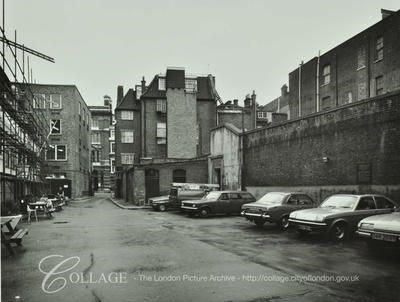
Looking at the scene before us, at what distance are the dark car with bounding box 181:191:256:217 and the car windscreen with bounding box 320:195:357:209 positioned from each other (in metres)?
7.53

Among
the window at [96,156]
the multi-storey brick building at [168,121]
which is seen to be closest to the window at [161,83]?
the multi-storey brick building at [168,121]

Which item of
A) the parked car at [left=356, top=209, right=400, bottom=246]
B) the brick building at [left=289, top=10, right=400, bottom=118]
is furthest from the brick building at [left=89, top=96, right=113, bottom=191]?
the parked car at [left=356, top=209, right=400, bottom=246]

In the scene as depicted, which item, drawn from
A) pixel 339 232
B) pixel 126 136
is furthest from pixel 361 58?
pixel 126 136

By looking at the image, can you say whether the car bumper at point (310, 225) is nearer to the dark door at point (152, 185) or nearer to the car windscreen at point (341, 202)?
the car windscreen at point (341, 202)

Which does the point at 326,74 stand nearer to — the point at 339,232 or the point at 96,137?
the point at 339,232

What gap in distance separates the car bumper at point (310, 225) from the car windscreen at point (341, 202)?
1.30m

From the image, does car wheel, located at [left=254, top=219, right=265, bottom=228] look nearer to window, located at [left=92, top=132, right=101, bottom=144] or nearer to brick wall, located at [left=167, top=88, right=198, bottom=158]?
brick wall, located at [left=167, top=88, right=198, bottom=158]

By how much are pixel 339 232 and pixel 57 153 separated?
38.8 meters

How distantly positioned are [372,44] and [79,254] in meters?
28.4

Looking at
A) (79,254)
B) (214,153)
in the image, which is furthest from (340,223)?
(214,153)

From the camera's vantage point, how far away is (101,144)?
73.9 metres

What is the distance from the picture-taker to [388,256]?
9344 mm

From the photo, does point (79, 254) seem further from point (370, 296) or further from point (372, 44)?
point (372, 44)

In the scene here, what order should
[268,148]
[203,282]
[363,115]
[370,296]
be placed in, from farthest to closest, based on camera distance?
[268,148], [363,115], [203,282], [370,296]
